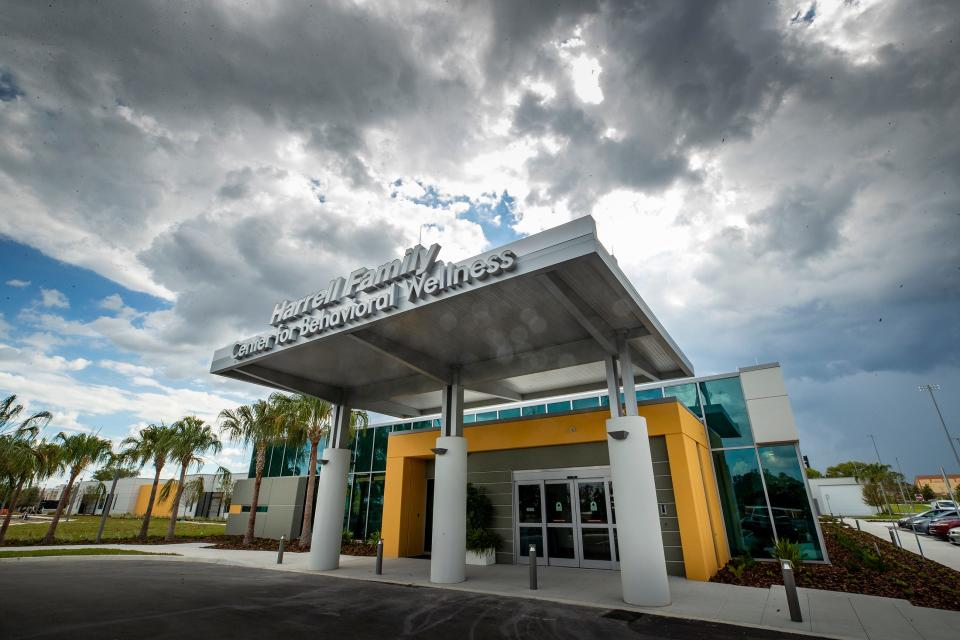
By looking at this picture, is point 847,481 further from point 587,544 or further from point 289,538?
point 289,538

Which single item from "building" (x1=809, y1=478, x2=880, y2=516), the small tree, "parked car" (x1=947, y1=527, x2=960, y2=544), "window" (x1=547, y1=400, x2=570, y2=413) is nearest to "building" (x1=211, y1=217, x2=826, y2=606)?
"window" (x1=547, y1=400, x2=570, y2=413)

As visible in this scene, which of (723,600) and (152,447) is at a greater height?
(152,447)

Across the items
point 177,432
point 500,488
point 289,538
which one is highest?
point 177,432

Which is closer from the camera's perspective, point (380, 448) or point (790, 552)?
point (790, 552)

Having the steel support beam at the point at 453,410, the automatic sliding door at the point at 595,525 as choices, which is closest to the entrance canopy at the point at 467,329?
the steel support beam at the point at 453,410

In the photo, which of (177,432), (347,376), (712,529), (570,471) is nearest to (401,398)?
(347,376)

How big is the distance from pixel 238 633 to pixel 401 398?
1128 cm

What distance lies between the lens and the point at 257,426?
70.3ft

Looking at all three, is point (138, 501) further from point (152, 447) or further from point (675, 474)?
point (675, 474)

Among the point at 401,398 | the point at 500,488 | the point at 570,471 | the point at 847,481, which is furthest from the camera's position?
the point at 847,481

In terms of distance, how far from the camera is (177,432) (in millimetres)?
23688

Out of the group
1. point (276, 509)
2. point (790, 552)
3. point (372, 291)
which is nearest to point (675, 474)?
point (790, 552)

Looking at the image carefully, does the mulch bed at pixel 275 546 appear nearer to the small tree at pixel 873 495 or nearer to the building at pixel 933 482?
the small tree at pixel 873 495

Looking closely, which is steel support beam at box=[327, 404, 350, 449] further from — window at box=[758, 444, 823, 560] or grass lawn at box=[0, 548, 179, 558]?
window at box=[758, 444, 823, 560]
